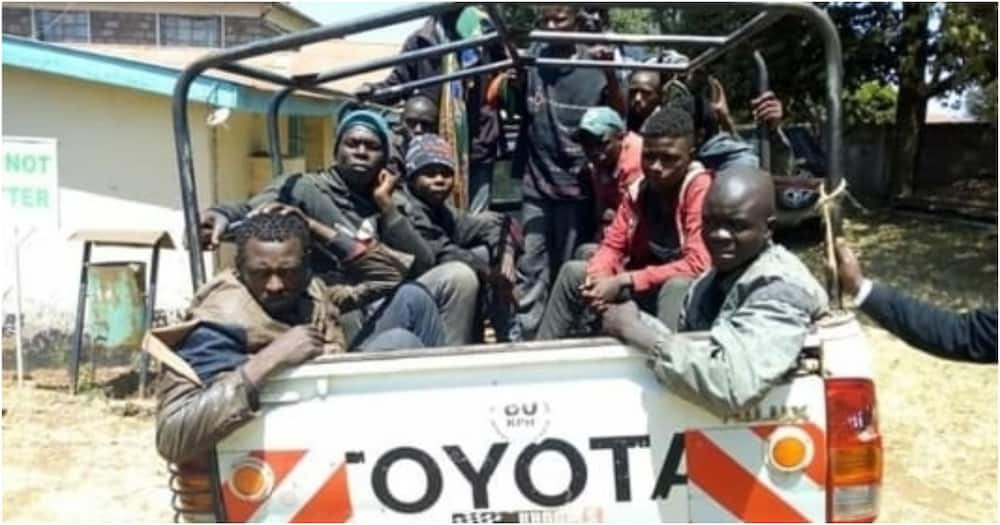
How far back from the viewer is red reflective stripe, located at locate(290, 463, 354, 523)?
255 centimetres

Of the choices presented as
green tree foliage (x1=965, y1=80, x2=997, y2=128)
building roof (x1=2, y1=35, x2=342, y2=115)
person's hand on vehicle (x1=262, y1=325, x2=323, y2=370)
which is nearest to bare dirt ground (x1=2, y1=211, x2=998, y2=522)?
building roof (x1=2, y1=35, x2=342, y2=115)

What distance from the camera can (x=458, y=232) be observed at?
4418 millimetres

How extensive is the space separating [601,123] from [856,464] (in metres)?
2.14

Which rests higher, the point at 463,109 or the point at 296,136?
the point at 296,136

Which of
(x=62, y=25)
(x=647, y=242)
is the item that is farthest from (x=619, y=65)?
(x=62, y=25)

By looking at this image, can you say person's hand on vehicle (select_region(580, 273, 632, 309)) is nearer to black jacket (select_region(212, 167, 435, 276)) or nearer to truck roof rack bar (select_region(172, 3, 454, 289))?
black jacket (select_region(212, 167, 435, 276))

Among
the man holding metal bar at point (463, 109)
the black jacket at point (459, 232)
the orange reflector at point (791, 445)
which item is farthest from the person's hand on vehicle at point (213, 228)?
the orange reflector at point (791, 445)

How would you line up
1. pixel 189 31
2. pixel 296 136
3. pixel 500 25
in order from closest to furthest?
pixel 500 25 → pixel 296 136 → pixel 189 31

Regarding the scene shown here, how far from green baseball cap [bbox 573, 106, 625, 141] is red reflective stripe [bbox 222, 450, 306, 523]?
7.26 feet

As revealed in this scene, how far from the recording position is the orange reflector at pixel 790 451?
8.23ft

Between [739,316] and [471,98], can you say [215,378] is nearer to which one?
[739,316]

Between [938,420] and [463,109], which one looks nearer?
[463,109]

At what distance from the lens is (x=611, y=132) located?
440 cm

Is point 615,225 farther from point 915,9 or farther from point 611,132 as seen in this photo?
point 915,9
